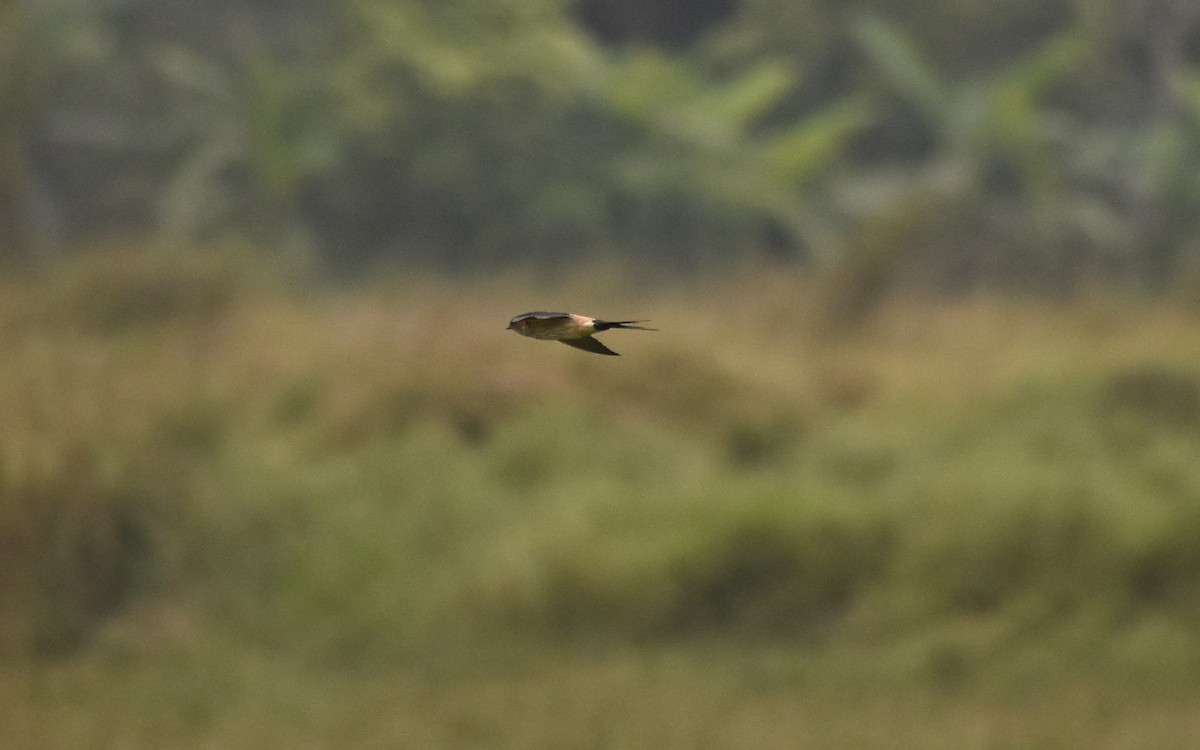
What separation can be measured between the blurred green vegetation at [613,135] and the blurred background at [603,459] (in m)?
0.07

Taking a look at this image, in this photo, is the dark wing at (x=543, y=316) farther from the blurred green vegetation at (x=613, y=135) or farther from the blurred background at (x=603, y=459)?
the blurred green vegetation at (x=613, y=135)

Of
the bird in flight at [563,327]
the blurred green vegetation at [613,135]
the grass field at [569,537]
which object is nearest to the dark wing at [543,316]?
the bird in flight at [563,327]

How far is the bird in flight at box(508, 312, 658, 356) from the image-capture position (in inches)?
39.1

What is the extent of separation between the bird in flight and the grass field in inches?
166

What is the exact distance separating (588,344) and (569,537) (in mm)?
5644

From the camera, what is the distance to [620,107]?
13047 mm

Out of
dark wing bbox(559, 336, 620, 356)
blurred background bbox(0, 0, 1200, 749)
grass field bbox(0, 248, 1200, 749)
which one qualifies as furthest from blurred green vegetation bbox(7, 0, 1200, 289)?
dark wing bbox(559, 336, 620, 356)

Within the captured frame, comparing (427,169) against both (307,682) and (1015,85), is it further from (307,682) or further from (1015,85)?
(307,682)

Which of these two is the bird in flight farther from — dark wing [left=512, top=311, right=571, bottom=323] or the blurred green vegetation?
the blurred green vegetation

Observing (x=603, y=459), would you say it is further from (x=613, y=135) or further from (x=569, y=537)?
(x=613, y=135)

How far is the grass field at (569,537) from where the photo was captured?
5562 mm

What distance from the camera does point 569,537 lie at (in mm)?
6629

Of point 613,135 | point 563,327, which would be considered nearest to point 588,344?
point 563,327

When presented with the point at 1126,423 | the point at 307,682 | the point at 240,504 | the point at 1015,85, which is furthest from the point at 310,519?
the point at 1015,85
